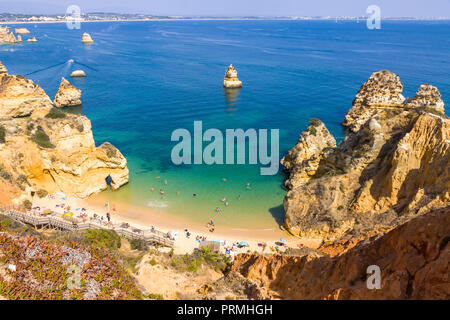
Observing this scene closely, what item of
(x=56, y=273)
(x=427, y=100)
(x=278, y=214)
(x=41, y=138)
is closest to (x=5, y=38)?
(x=41, y=138)

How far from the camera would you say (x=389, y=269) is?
12016 millimetres

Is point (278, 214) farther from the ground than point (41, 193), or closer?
closer

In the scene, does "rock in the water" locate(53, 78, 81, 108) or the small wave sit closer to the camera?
the small wave

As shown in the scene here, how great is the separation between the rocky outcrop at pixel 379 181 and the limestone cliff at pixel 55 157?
21.2 metres

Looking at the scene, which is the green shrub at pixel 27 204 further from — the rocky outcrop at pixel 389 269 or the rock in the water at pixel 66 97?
the rock in the water at pixel 66 97

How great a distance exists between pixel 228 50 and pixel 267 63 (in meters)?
40.1

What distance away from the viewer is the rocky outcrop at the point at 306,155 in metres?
38.1

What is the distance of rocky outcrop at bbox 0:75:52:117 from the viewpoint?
60.9 m

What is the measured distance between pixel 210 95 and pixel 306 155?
45248mm

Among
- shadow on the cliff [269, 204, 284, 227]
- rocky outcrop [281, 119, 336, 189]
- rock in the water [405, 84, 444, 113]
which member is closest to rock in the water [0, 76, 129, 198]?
shadow on the cliff [269, 204, 284, 227]

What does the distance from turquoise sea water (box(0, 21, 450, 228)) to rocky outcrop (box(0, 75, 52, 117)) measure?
A: 9793 millimetres

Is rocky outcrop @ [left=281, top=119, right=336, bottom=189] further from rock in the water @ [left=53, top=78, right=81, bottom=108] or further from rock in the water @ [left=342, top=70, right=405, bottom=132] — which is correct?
rock in the water @ [left=53, top=78, right=81, bottom=108]

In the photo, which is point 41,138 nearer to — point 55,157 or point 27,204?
point 55,157
